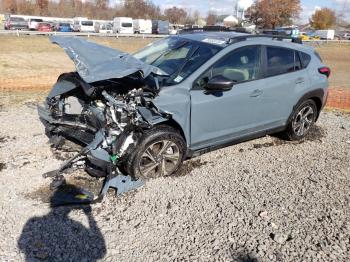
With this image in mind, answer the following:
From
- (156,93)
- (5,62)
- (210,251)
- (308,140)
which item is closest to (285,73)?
(308,140)

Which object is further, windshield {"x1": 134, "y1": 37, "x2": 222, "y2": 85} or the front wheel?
the front wheel

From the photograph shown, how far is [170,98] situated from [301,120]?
283 cm

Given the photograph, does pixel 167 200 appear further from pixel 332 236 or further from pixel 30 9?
pixel 30 9

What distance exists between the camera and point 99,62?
4.37 meters

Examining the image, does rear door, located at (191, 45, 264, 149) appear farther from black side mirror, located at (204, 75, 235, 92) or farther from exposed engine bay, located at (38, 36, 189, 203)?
exposed engine bay, located at (38, 36, 189, 203)

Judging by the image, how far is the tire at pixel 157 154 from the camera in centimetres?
433

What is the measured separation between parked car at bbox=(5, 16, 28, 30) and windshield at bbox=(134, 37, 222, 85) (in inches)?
1703

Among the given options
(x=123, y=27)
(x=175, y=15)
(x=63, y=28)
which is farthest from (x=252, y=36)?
(x=175, y=15)

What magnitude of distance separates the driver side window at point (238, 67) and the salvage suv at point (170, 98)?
0.01 metres

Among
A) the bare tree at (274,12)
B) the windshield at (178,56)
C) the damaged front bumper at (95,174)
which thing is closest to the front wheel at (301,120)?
the windshield at (178,56)

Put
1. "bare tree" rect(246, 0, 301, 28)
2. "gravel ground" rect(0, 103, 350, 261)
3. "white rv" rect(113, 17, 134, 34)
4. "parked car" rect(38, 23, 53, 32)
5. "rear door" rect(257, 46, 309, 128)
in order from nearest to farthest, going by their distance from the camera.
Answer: "gravel ground" rect(0, 103, 350, 261)
"rear door" rect(257, 46, 309, 128)
"parked car" rect(38, 23, 53, 32)
"white rv" rect(113, 17, 134, 34)
"bare tree" rect(246, 0, 301, 28)

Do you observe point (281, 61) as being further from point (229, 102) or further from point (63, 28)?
point (63, 28)

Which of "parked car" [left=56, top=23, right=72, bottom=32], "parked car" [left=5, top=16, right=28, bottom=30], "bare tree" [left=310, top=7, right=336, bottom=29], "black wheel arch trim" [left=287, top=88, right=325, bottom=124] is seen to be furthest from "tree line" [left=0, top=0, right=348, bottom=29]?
"black wheel arch trim" [left=287, top=88, right=325, bottom=124]

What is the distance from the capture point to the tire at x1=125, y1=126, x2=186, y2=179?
4328mm
